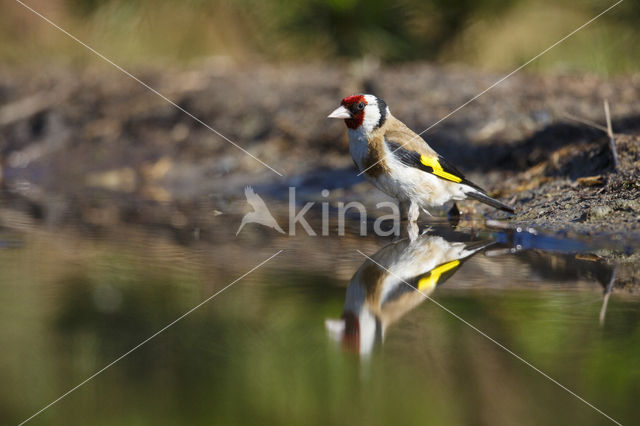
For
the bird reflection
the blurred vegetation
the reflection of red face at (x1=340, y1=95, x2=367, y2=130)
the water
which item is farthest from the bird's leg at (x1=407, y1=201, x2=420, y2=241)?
the blurred vegetation

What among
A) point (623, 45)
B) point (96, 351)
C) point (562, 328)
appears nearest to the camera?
point (96, 351)

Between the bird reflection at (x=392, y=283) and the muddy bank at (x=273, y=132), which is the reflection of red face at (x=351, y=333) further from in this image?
the muddy bank at (x=273, y=132)

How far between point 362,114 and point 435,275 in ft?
6.20

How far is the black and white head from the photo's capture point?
5059mm

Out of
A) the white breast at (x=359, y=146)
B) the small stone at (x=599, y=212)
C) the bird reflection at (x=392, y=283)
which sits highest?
the white breast at (x=359, y=146)

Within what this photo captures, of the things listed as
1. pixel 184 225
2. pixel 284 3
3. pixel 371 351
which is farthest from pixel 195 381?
pixel 284 3

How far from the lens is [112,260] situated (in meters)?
3.75

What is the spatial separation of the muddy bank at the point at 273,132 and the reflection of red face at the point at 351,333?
218 cm

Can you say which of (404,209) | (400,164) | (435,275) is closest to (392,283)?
(435,275)

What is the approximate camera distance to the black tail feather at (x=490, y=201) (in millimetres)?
4750

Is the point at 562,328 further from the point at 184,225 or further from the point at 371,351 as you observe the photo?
the point at 184,225

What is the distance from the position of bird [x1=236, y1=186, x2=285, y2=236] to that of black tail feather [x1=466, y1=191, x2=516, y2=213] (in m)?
1.21

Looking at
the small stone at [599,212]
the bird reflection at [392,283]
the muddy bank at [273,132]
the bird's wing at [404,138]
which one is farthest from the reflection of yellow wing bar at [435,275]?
the bird's wing at [404,138]

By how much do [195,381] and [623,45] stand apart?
7.19 metres
